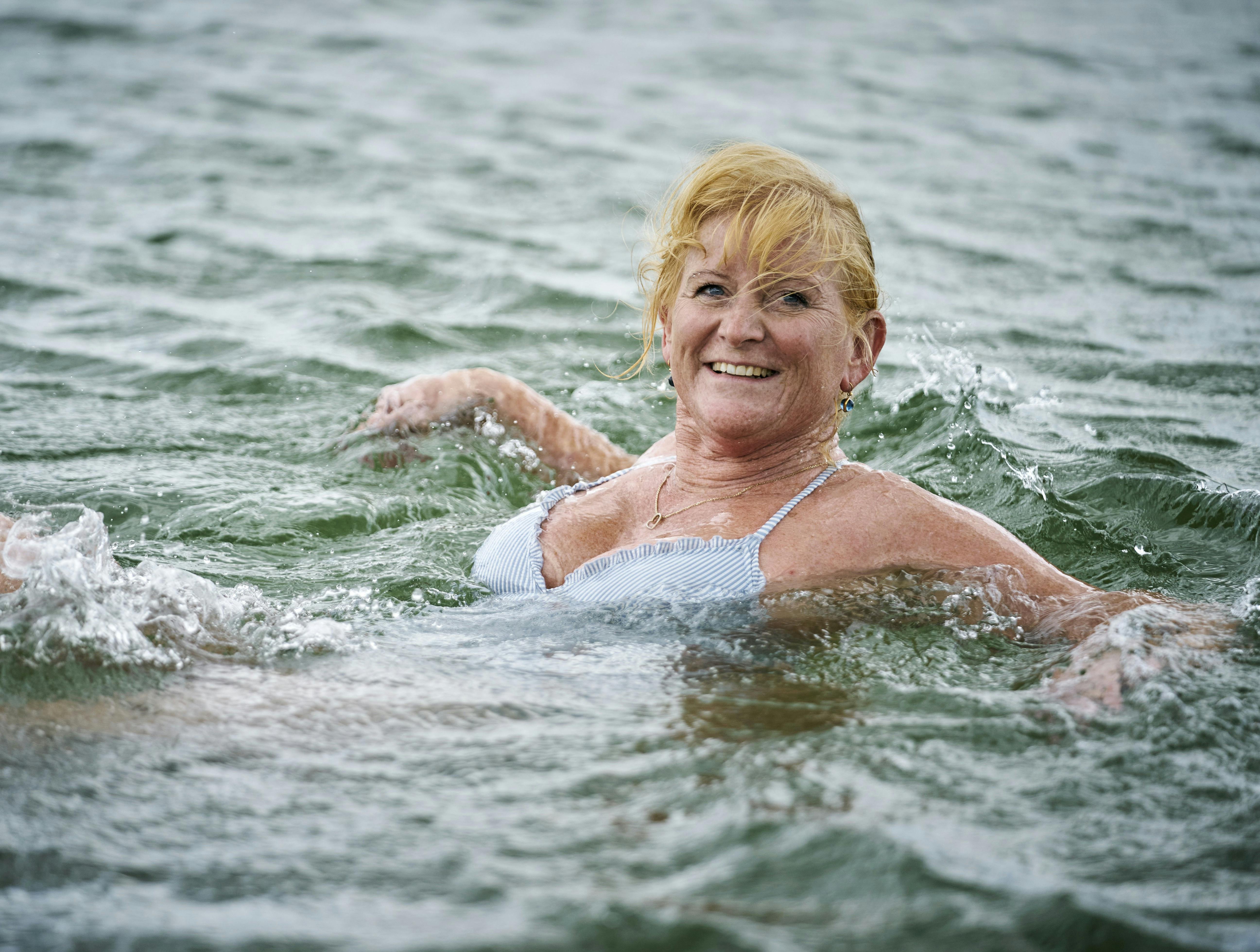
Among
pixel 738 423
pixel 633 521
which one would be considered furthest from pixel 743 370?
pixel 633 521

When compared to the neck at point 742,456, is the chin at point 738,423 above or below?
above

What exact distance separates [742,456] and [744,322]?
19.8 inches

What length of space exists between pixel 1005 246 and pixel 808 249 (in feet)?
18.1

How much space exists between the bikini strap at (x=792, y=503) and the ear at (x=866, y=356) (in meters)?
0.27

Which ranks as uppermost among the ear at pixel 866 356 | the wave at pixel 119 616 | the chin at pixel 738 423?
the ear at pixel 866 356

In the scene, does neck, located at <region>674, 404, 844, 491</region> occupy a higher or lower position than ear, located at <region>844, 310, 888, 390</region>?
lower

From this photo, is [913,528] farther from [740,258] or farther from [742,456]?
[740,258]

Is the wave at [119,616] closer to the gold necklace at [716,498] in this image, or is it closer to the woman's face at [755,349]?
the gold necklace at [716,498]

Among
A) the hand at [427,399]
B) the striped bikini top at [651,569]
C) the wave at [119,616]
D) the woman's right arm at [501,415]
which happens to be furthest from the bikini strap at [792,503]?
the hand at [427,399]

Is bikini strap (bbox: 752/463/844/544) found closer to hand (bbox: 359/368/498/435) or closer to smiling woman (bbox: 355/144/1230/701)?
smiling woman (bbox: 355/144/1230/701)

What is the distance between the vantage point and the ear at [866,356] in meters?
3.69

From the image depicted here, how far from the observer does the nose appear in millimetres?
3492

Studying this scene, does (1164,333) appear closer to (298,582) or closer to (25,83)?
(298,582)

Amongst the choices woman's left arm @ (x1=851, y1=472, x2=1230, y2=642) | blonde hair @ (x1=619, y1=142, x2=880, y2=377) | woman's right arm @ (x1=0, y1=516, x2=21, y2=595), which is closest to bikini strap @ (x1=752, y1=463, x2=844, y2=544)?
woman's left arm @ (x1=851, y1=472, x2=1230, y2=642)
